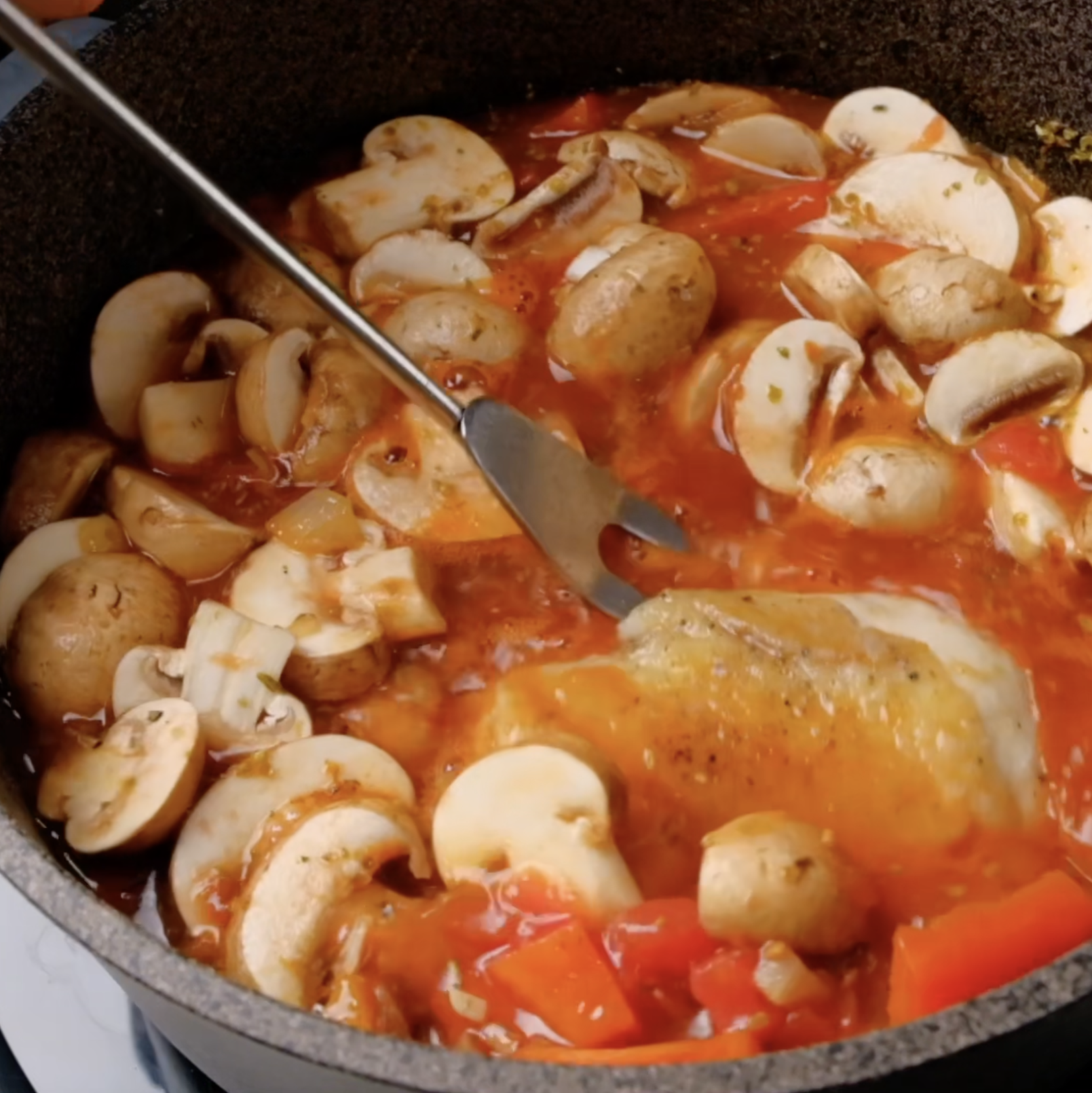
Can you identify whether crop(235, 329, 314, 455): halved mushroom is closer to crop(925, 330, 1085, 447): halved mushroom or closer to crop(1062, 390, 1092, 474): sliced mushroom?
crop(925, 330, 1085, 447): halved mushroom

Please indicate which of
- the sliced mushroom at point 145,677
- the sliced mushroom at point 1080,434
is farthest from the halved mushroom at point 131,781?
the sliced mushroom at point 1080,434

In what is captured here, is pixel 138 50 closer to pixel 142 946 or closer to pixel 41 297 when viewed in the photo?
pixel 41 297

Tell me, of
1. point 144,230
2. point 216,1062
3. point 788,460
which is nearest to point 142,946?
point 216,1062

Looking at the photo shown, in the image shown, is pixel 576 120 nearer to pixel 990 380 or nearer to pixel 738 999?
pixel 990 380

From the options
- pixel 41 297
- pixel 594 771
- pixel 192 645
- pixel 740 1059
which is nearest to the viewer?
pixel 740 1059

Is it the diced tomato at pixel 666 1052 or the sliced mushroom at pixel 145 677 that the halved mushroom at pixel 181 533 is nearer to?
the sliced mushroom at pixel 145 677
